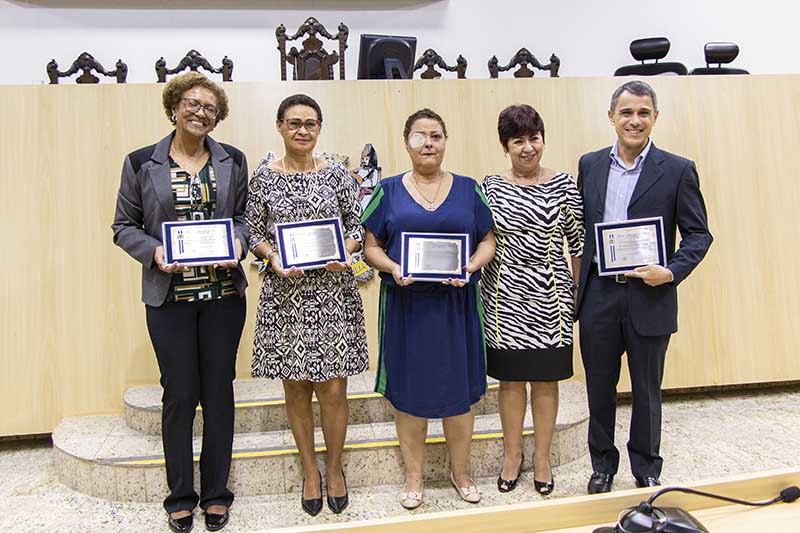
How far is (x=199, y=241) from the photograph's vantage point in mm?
2041

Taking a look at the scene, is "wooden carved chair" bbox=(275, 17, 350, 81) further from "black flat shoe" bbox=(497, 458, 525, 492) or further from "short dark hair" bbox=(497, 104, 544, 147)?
"black flat shoe" bbox=(497, 458, 525, 492)

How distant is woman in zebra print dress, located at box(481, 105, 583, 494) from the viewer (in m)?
2.22

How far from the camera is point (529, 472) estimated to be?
2633 millimetres

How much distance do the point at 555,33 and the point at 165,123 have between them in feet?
11.5

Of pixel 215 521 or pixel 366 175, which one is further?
pixel 366 175

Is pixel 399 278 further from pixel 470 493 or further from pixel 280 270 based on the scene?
pixel 470 493

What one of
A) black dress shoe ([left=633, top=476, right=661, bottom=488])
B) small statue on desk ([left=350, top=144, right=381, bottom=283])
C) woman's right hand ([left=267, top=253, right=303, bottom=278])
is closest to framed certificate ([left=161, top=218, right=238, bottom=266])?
woman's right hand ([left=267, top=253, right=303, bottom=278])

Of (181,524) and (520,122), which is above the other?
(520,122)

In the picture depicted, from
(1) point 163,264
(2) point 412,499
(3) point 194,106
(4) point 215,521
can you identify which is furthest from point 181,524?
(3) point 194,106

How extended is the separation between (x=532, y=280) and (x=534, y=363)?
336 mm

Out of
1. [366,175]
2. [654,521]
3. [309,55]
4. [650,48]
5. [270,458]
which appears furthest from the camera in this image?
[650,48]

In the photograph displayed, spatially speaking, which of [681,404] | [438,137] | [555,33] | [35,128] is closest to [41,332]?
[35,128]

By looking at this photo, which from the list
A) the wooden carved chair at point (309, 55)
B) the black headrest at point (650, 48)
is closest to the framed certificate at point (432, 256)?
the wooden carved chair at point (309, 55)

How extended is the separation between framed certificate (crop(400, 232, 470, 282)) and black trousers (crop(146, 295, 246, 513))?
2.30ft
